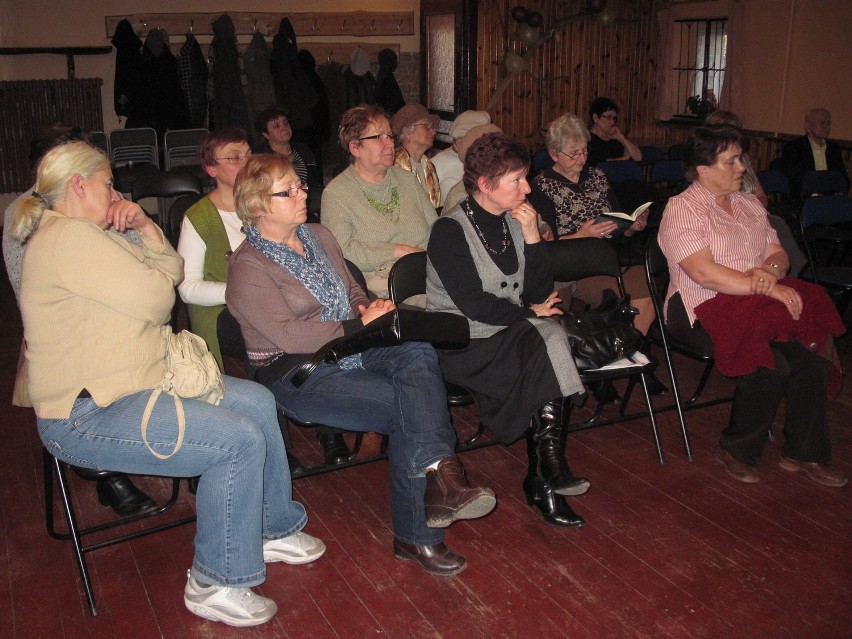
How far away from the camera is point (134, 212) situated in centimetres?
266

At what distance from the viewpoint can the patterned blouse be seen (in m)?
4.34

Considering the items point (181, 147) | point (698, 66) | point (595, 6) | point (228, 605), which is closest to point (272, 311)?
point (228, 605)

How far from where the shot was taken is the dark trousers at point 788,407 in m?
3.33

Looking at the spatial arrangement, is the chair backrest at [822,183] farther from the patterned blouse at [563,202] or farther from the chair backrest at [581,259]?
the chair backrest at [581,259]

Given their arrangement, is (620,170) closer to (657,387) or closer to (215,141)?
(657,387)

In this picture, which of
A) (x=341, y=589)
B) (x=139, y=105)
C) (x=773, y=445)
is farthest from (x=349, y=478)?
(x=139, y=105)

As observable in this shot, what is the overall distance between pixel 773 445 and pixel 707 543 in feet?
3.12

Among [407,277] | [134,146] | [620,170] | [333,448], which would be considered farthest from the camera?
[134,146]

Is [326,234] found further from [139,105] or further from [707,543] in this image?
[139,105]

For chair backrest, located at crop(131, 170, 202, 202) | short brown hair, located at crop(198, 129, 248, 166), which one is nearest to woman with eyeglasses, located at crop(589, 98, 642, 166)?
chair backrest, located at crop(131, 170, 202, 202)

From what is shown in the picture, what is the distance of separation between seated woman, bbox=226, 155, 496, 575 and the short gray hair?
1804mm

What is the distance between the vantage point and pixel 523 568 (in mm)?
2807

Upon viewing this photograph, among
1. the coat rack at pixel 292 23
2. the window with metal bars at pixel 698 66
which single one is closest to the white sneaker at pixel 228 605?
the coat rack at pixel 292 23

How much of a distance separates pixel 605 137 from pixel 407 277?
461 centimetres
